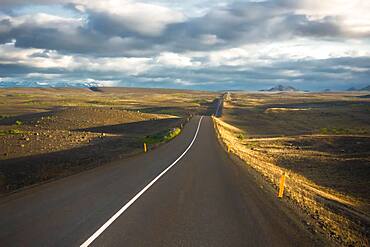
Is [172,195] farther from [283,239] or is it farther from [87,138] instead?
[87,138]

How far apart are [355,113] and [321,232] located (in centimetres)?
10113

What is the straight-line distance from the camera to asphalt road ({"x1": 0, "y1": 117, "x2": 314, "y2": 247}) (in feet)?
29.5

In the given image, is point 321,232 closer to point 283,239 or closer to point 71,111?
point 283,239

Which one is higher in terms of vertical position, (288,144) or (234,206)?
(234,206)

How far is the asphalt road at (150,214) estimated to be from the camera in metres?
8.98

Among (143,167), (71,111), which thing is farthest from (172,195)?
(71,111)

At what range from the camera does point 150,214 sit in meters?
11.3

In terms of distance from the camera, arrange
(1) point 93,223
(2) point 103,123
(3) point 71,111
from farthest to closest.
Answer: (3) point 71,111
(2) point 103,123
(1) point 93,223

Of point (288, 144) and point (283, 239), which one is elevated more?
point (283, 239)

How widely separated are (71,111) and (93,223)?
219 ft

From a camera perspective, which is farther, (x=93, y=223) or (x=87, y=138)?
(x=87, y=138)

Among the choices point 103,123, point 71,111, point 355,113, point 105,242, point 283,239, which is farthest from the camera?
point 355,113

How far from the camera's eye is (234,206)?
12.6 m

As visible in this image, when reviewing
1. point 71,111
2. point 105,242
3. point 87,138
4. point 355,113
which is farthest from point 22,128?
point 355,113
